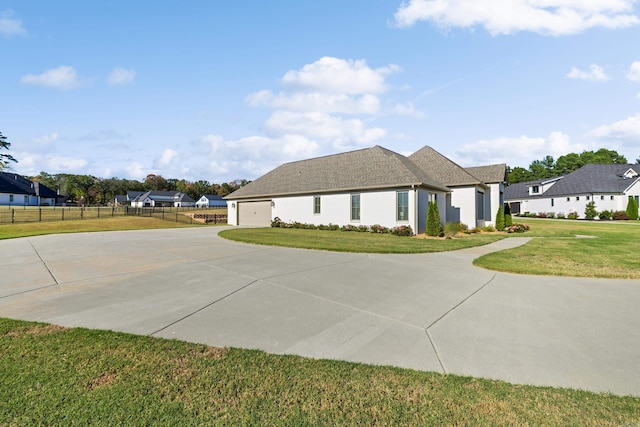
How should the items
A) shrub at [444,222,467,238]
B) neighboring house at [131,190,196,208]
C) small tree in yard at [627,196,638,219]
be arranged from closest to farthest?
shrub at [444,222,467,238] < small tree in yard at [627,196,638,219] < neighboring house at [131,190,196,208]

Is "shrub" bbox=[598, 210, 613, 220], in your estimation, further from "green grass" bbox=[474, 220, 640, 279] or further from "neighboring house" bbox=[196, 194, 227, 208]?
"neighboring house" bbox=[196, 194, 227, 208]

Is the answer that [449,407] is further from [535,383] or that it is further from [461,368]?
[535,383]

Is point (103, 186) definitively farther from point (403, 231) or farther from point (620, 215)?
point (620, 215)

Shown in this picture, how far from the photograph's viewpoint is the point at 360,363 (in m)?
3.07

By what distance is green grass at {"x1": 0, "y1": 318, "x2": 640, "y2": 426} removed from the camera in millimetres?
2229

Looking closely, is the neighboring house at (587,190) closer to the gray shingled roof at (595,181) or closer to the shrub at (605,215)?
the gray shingled roof at (595,181)

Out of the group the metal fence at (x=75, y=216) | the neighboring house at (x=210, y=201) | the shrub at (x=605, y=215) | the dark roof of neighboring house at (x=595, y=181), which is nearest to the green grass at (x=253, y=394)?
the metal fence at (x=75, y=216)

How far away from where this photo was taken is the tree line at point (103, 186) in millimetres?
88844

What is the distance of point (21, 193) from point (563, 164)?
10847 centimetres

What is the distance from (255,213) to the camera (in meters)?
26.6

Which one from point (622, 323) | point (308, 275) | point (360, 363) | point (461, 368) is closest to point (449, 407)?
point (461, 368)

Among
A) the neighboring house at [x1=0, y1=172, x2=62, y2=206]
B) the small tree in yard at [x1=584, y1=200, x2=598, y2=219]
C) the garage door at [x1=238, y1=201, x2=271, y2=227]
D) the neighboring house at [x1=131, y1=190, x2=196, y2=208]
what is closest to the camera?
the garage door at [x1=238, y1=201, x2=271, y2=227]

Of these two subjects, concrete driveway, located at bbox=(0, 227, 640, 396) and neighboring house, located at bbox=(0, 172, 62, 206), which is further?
neighboring house, located at bbox=(0, 172, 62, 206)

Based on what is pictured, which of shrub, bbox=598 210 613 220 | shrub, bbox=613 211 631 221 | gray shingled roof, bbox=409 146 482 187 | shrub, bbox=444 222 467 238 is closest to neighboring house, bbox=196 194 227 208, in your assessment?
gray shingled roof, bbox=409 146 482 187
